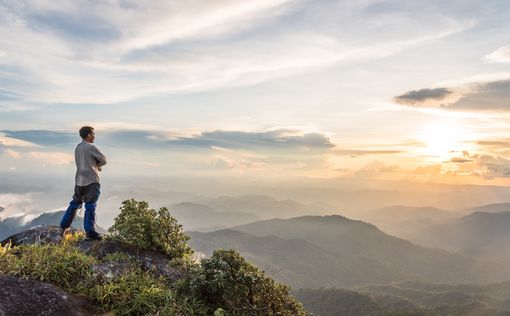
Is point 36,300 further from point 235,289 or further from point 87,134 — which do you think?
point 87,134

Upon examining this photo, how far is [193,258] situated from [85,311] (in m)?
5.01

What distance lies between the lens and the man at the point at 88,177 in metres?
11.9

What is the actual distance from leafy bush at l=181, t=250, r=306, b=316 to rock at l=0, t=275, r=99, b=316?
8.04ft

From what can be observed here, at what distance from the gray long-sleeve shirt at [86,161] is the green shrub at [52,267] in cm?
280

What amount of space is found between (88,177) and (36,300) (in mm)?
5322

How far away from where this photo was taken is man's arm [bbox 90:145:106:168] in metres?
11.9

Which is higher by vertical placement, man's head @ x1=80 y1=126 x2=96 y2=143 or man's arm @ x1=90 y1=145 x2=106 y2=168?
man's head @ x1=80 y1=126 x2=96 y2=143

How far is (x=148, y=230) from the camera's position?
11.9m

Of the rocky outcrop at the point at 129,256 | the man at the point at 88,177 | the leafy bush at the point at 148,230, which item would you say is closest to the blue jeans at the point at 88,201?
the man at the point at 88,177

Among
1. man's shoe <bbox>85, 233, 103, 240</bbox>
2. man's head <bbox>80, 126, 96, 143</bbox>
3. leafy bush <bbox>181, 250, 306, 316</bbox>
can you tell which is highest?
man's head <bbox>80, 126, 96, 143</bbox>

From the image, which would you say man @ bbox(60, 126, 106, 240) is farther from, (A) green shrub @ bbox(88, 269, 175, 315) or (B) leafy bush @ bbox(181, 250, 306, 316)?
(B) leafy bush @ bbox(181, 250, 306, 316)

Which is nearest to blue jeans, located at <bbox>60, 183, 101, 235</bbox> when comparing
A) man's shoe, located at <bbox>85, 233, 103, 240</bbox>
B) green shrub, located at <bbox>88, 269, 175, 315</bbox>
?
man's shoe, located at <bbox>85, 233, 103, 240</bbox>

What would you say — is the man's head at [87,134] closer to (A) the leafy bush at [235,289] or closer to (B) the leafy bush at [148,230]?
(B) the leafy bush at [148,230]

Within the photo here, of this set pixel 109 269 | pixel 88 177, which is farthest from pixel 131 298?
pixel 88 177
